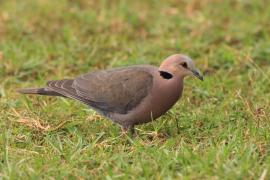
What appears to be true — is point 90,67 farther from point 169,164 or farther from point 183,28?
point 169,164

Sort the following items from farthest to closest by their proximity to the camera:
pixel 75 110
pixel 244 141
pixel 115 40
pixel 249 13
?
pixel 249 13, pixel 115 40, pixel 75 110, pixel 244 141

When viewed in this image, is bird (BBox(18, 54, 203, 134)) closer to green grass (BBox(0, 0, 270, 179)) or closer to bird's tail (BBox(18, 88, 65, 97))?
bird's tail (BBox(18, 88, 65, 97))

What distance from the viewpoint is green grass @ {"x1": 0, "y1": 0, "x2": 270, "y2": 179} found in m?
4.21

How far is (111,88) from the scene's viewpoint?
199 inches

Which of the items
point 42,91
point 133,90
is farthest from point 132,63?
point 133,90

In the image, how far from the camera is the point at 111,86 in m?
5.07

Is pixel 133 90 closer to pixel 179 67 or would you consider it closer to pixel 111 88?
pixel 111 88

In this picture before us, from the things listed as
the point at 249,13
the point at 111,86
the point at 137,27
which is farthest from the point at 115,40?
the point at 111,86

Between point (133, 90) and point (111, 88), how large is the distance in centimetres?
20

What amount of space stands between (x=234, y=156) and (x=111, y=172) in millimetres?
734

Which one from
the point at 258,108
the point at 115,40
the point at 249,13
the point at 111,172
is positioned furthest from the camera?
the point at 249,13

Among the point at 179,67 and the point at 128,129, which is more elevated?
the point at 179,67

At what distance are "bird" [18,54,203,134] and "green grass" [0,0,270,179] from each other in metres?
0.15

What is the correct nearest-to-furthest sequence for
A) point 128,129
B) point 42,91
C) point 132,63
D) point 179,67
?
1. point 179,67
2. point 128,129
3. point 42,91
4. point 132,63
